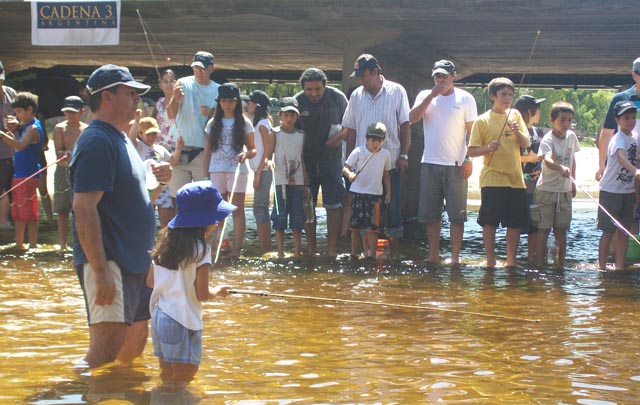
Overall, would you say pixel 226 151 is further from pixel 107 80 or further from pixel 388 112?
pixel 107 80

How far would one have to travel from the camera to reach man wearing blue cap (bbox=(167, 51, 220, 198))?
1048 cm

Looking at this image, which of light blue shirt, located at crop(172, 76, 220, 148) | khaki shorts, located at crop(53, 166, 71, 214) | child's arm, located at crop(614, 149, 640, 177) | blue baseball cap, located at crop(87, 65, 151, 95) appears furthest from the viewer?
khaki shorts, located at crop(53, 166, 71, 214)

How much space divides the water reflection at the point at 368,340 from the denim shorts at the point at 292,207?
80cm

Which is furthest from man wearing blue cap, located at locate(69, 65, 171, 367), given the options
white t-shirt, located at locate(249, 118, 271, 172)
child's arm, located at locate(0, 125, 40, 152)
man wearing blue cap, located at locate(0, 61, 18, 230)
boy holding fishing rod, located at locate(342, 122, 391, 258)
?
man wearing blue cap, located at locate(0, 61, 18, 230)

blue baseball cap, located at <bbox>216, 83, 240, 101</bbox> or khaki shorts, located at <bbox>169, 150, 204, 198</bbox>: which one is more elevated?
blue baseball cap, located at <bbox>216, 83, 240, 101</bbox>

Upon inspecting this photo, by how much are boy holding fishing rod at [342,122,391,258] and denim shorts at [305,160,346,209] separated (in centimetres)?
54

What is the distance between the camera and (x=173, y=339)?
199 inches

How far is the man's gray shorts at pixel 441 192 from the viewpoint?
9.86 m

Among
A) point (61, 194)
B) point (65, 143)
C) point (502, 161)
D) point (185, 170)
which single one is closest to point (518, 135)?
point (502, 161)

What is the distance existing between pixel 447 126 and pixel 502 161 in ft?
2.24

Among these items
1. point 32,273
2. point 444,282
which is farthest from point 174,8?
point 444,282

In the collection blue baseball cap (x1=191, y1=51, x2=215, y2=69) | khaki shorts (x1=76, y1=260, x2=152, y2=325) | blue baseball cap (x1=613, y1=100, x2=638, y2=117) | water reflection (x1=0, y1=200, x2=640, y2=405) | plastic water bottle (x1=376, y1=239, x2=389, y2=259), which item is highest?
blue baseball cap (x1=191, y1=51, x2=215, y2=69)

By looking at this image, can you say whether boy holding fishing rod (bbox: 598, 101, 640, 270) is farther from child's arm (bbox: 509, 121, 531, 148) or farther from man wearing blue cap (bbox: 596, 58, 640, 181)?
child's arm (bbox: 509, 121, 531, 148)

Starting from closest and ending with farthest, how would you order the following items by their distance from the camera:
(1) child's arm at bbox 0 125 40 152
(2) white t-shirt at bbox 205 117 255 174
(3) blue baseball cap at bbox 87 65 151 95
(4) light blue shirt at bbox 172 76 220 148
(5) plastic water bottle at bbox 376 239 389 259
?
1. (3) blue baseball cap at bbox 87 65 151 95
2. (2) white t-shirt at bbox 205 117 255 174
3. (5) plastic water bottle at bbox 376 239 389 259
4. (4) light blue shirt at bbox 172 76 220 148
5. (1) child's arm at bbox 0 125 40 152
